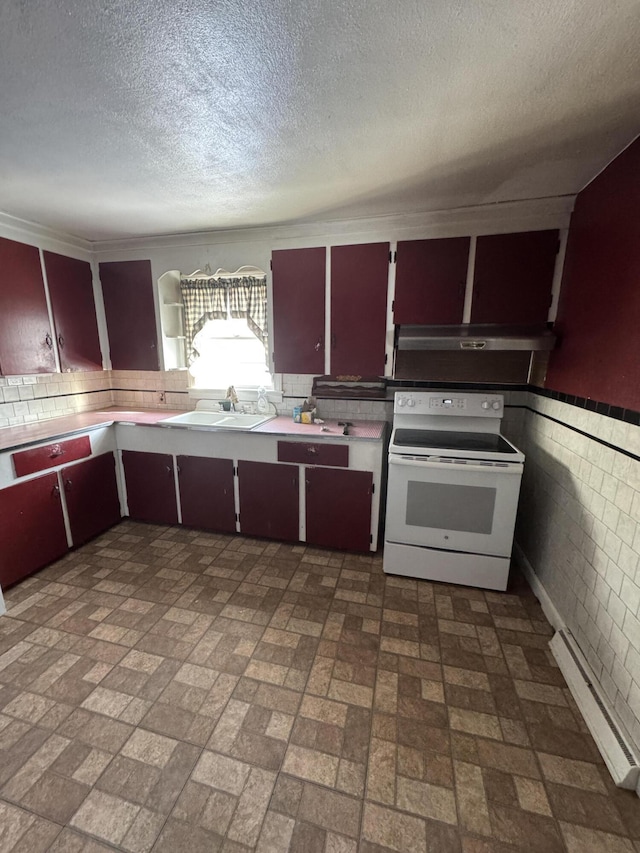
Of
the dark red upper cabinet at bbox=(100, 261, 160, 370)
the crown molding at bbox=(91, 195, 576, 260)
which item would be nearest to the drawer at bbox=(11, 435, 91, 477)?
the dark red upper cabinet at bbox=(100, 261, 160, 370)

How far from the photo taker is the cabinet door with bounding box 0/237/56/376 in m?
2.36

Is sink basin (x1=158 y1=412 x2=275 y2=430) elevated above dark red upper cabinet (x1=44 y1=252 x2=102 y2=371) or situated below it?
→ below

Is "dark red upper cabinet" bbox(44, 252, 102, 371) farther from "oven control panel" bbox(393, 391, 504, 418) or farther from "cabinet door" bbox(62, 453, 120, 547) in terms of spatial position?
"oven control panel" bbox(393, 391, 504, 418)

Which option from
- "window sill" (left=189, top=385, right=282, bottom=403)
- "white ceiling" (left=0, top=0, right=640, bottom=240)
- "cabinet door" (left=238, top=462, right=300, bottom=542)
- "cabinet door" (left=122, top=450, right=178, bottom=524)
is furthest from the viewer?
"window sill" (left=189, top=385, right=282, bottom=403)

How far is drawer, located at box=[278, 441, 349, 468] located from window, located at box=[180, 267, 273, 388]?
834 mm

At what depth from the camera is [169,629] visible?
1.85m

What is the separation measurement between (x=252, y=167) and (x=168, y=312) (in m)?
1.69

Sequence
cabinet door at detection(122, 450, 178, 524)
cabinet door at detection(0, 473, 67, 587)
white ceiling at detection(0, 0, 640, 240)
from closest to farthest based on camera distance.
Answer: white ceiling at detection(0, 0, 640, 240) → cabinet door at detection(0, 473, 67, 587) → cabinet door at detection(122, 450, 178, 524)

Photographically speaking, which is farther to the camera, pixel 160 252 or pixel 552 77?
pixel 160 252

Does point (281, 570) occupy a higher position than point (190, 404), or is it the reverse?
point (190, 404)

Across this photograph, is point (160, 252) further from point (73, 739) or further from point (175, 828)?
point (175, 828)

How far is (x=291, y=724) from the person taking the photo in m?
1.39

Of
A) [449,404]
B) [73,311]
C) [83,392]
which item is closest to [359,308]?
[449,404]

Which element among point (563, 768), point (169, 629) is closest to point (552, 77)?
point (563, 768)
